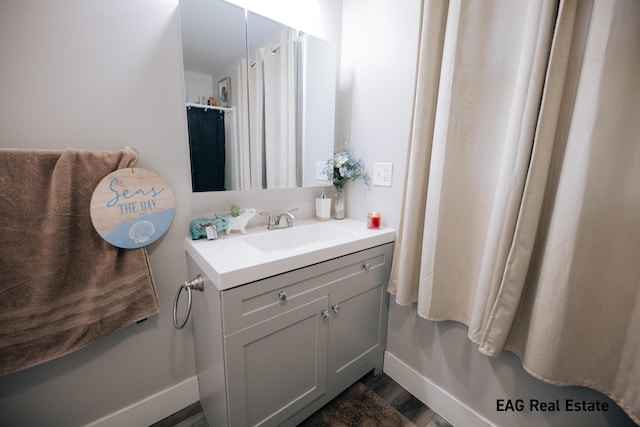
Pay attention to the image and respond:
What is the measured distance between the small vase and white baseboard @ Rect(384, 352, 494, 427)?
2.88 ft

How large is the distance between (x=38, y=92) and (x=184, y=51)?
514mm

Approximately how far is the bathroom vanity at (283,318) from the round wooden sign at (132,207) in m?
0.17

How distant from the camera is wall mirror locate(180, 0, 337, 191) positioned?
1.14 meters

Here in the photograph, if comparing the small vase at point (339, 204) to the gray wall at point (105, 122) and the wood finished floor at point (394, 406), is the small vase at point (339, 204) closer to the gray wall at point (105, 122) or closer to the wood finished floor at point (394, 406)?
the gray wall at point (105, 122)

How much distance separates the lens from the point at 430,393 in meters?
1.36

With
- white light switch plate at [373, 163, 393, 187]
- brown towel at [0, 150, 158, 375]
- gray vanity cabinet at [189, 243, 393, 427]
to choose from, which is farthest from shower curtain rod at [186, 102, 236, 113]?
white light switch plate at [373, 163, 393, 187]

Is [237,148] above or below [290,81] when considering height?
below

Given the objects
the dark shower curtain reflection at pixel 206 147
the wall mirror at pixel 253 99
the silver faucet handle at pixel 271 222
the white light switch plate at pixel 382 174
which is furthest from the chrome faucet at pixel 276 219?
the white light switch plate at pixel 382 174

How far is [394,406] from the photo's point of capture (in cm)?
136

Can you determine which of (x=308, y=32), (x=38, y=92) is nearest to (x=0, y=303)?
(x=38, y=92)

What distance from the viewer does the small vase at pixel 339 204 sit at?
5.36ft

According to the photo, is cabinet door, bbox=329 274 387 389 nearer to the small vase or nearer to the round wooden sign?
the small vase

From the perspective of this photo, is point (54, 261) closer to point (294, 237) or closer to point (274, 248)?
point (274, 248)

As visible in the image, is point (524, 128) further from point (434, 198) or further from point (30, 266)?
point (30, 266)
